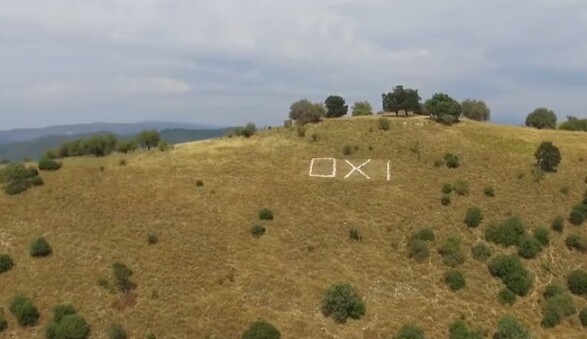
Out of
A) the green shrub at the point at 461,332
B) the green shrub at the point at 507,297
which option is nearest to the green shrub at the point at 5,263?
the green shrub at the point at 461,332

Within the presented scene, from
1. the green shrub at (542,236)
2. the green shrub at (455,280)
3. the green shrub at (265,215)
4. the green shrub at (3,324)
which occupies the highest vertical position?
the green shrub at (265,215)

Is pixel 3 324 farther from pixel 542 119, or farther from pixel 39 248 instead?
pixel 542 119

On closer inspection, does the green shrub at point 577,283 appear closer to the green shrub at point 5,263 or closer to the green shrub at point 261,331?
the green shrub at point 261,331

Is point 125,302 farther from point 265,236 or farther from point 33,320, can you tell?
point 265,236

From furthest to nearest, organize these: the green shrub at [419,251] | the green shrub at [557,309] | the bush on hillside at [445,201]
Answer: the bush on hillside at [445,201]
the green shrub at [419,251]
the green shrub at [557,309]

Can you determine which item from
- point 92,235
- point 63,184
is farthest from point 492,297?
point 63,184

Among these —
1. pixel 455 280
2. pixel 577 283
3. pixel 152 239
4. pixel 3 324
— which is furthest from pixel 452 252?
pixel 3 324
